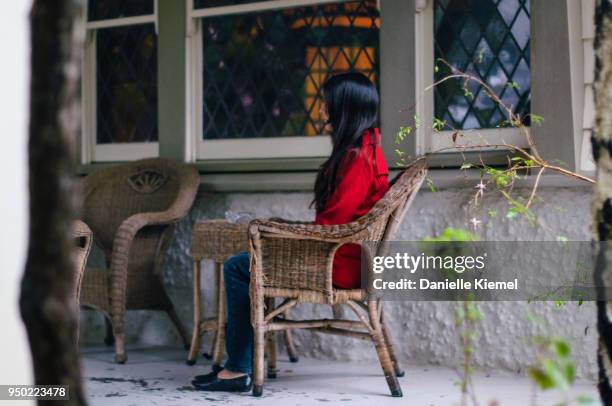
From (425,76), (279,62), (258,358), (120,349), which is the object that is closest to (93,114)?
(279,62)

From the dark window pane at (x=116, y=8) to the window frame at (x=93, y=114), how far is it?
3 centimetres

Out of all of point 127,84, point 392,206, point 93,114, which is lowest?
point 392,206

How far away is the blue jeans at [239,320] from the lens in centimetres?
401

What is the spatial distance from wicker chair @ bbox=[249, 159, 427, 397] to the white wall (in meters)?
1.19

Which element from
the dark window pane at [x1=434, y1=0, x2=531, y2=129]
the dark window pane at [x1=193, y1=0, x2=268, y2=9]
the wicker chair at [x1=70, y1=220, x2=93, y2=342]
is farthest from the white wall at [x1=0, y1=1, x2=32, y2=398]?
the dark window pane at [x1=193, y1=0, x2=268, y2=9]

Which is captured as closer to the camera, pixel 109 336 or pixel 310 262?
pixel 310 262

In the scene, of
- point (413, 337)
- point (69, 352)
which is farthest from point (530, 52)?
point (69, 352)

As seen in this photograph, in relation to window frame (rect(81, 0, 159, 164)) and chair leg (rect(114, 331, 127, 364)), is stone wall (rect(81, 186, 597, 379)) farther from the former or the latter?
window frame (rect(81, 0, 159, 164))

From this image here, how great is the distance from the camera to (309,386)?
4195 mm

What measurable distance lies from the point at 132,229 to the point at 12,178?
205cm

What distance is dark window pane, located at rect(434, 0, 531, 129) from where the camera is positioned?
4625 mm

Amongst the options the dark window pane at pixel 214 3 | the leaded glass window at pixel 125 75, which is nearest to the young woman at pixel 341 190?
the dark window pane at pixel 214 3

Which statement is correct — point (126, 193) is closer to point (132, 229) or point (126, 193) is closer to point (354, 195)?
point (132, 229)

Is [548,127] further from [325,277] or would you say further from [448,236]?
[448,236]
